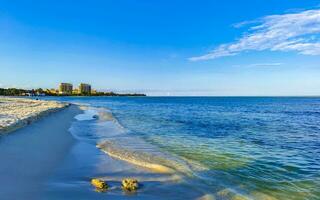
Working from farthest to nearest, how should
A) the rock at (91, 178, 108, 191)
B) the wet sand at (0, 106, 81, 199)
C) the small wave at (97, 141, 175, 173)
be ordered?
1. the small wave at (97, 141, 175, 173)
2. the rock at (91, 178, 108, 191)
3. the wet sand at (0, 106, 81, 199)

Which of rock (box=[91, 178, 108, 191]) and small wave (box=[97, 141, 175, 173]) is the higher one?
rock (box=[91, 178, 108, 191])

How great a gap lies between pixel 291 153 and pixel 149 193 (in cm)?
990

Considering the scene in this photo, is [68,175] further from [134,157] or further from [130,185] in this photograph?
[134,157]

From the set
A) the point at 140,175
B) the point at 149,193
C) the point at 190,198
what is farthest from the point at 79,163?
the point at 190,198

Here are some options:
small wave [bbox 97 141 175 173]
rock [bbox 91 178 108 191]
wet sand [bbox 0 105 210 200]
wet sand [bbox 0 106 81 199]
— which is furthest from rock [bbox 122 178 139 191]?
small wave [bbox 97 141 175 173]

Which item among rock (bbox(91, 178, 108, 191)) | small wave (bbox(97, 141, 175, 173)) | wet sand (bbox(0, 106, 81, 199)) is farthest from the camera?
small wave (bbox(97, 141, 175, 173))

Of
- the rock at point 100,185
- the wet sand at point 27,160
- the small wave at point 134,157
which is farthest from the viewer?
the small wave at point 134,157

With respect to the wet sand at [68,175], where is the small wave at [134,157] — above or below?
below

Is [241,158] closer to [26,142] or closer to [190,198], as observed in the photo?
[190,198]

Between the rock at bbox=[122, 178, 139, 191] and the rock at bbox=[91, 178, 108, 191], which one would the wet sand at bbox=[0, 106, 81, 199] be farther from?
the rock at bbox=[122, 178, 139, 191]

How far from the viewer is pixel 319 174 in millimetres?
11797

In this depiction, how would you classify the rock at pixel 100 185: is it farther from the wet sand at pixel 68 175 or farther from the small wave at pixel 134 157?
the small wave at pixel 134 157

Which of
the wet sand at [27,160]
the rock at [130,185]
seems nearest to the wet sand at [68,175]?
the wet sand at [27,160]

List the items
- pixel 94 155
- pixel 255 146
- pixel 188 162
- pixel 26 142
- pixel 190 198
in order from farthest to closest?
pixel 255 146 → pixel 26 142 → pixel 94 155 → pixel 188 162 → pixel 190 198
